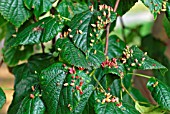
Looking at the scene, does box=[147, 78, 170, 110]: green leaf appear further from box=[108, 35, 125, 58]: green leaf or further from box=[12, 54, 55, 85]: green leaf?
box=[12, 54, 55, 85]: green leaf

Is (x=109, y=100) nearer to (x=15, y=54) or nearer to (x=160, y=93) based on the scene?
(x=160, y=93)

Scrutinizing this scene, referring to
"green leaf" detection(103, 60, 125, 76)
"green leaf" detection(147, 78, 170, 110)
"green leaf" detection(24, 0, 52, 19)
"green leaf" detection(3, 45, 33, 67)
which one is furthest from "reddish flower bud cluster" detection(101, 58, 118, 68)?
"green leaf" detection(3, 45, 33, 67)

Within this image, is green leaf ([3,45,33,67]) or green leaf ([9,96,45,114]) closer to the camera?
green leaf ([9,96,45,114])

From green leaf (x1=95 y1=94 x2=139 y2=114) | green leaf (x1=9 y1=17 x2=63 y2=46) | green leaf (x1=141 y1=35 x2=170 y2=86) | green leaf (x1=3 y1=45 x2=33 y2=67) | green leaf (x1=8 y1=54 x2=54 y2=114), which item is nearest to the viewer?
green leaf (x1=95 y1=94 x2=139 y2=114)

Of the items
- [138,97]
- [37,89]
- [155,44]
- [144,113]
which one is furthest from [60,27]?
[155,44]

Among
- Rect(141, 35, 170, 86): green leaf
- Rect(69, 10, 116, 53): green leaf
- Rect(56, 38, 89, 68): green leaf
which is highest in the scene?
Rect(69, 10, 116, 53): green leaf

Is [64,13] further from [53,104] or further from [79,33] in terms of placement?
[53,104]

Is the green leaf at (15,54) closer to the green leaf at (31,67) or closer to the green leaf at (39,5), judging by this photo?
the green leaf at (31,67)
